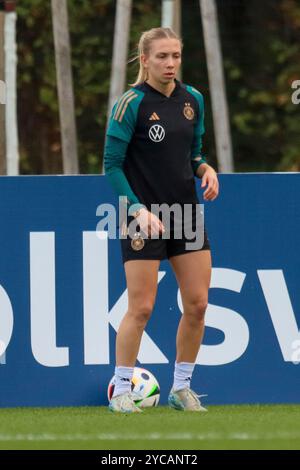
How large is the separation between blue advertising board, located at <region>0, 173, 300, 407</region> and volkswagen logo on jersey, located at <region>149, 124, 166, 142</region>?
2.67 ft

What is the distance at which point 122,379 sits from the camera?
7355 mm

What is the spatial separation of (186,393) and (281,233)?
1158 mm

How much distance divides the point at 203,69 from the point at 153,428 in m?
14.6

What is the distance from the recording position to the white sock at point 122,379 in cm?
735

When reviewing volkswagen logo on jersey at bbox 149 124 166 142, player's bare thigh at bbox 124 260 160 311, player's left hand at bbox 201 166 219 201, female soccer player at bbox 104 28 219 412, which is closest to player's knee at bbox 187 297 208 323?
female soccer player at bbox 104 28 219 412

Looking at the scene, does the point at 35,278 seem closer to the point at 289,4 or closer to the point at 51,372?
the point at 51,372

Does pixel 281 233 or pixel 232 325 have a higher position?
pixel 281 233

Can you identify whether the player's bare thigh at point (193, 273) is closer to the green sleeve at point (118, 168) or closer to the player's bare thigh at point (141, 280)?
the player's bare thigh at point (141, 280)

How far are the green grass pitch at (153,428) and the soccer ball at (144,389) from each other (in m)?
0.11

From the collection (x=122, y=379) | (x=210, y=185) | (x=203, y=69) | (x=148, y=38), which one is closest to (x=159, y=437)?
(x=122, y=379)

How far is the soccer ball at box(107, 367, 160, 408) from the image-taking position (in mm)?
7809

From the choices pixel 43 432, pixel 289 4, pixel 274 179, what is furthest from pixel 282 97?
pixel 43 432

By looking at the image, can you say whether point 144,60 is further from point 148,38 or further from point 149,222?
point 149,222

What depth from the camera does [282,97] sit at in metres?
21.1
